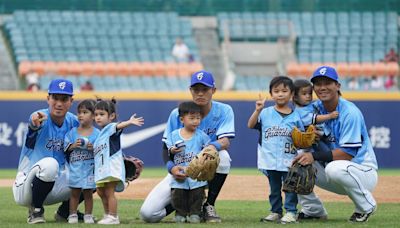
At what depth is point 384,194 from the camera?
34.5 feet

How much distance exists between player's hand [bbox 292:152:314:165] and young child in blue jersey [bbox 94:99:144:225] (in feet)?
4.08

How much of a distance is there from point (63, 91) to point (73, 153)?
0.50 m

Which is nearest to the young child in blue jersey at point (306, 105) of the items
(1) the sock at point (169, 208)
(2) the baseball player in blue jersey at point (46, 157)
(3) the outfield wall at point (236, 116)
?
(1) the sock at point (169, 208)

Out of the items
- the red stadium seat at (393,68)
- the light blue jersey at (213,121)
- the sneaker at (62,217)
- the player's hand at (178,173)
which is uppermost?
the red stadium seat at (393,68)

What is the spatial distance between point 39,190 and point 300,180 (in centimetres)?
203

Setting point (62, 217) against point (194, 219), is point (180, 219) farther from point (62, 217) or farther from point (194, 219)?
point (62, 217)

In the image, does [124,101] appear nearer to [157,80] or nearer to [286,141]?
[157,80]

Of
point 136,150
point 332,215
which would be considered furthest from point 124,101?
point 332,215

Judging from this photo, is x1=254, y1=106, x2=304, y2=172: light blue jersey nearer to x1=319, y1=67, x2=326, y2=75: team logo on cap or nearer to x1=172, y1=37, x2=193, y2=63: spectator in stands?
x1=319, y1=67, x2=326, y2=75: team logo on cap

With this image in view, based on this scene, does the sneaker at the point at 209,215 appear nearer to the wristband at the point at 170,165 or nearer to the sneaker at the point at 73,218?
the wristband at the point at 170,165

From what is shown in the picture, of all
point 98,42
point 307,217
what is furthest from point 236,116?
point 307,217

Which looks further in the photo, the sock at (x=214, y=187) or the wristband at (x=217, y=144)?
the sock at (x=214, y=187)

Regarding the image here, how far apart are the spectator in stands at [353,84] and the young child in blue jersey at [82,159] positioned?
1419 centimetres

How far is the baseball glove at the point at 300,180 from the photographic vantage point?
700cm
